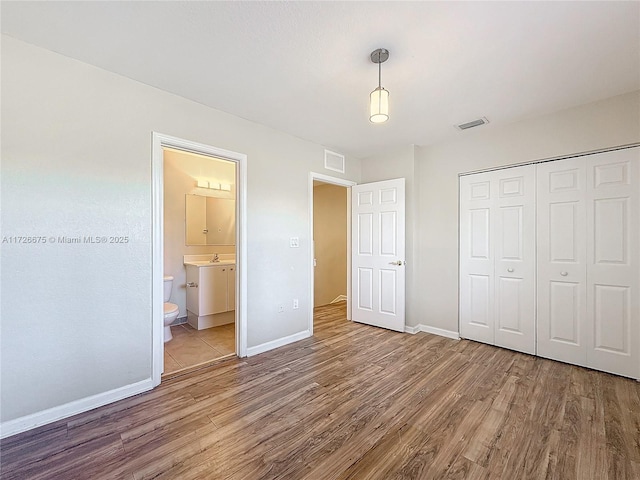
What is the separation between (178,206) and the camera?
4195mm

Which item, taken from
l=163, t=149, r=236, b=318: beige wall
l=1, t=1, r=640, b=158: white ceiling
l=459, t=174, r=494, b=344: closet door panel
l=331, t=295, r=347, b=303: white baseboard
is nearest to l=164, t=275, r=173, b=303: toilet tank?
l=163, t=149, r=236, b=318: beige wall

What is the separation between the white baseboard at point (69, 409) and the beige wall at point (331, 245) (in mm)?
3708

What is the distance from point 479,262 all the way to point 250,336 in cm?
281

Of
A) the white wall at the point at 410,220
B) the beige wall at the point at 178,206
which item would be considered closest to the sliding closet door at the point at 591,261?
the white wall at the point at 410,220

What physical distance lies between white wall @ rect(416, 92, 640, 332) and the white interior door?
13.1 inches

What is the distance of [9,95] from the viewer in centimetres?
177

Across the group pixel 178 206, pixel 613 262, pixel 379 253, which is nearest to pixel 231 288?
pixel 178 206

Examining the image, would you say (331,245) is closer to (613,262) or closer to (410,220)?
(410,220)

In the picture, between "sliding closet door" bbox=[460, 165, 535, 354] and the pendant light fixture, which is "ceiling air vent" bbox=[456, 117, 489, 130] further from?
the pendant light fixture

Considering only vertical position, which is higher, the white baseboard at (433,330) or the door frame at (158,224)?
the door frame at (158,224)

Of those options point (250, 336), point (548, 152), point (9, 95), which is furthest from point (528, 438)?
point (9, 95)

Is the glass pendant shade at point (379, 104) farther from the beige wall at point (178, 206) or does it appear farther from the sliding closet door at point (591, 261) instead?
the beige wall at point (178, 206)

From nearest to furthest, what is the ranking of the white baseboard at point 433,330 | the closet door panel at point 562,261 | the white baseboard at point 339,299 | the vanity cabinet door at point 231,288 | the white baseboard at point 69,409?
Answer: the white baseboard at point 69,409, the closet door panel at point 562,261, the white baseboard at point 433,330, the vanity cabinet door at point 231,288, the white baseboard at point 339,299

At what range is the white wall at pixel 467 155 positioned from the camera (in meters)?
2.57
